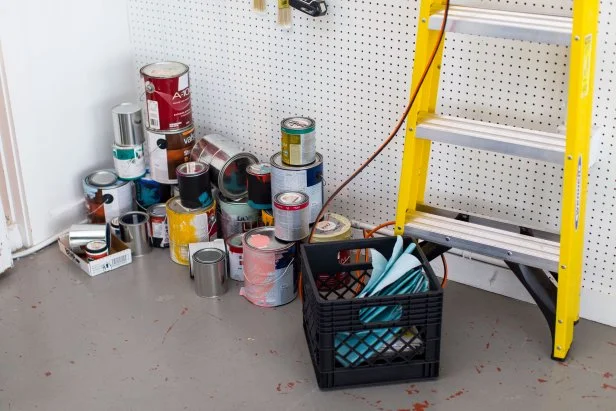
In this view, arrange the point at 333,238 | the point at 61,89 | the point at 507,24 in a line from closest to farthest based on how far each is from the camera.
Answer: the point at 507,24, the point at 333,238, the point at 61,89

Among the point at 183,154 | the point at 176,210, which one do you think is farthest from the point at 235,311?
the point at 183,154

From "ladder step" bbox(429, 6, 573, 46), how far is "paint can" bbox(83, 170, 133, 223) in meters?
1.35

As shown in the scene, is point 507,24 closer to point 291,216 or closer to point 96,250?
point 291,216

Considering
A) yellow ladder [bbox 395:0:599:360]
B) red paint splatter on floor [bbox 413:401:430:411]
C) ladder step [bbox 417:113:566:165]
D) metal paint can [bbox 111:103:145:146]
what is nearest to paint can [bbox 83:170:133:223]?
metal paint can [bbox 111:103:145:146]

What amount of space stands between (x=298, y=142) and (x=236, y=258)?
44 centimetres

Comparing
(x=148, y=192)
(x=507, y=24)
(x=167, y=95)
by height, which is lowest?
(x=148, y=192)

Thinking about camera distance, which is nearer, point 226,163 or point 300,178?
point 300,178

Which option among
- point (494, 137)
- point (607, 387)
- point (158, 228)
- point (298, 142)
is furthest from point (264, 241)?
point (607, 387)

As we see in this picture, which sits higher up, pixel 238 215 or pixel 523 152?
pixel 523 152

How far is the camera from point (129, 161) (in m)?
2.95

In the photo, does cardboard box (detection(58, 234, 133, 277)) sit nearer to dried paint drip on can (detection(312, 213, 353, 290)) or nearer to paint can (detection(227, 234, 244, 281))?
paint can (detection(227, 234, 244, 281))

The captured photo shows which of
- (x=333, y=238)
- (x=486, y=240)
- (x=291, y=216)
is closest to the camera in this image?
(x=486, y=240)

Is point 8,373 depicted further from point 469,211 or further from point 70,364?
point 469,211

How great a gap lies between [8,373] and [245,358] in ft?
2.15
